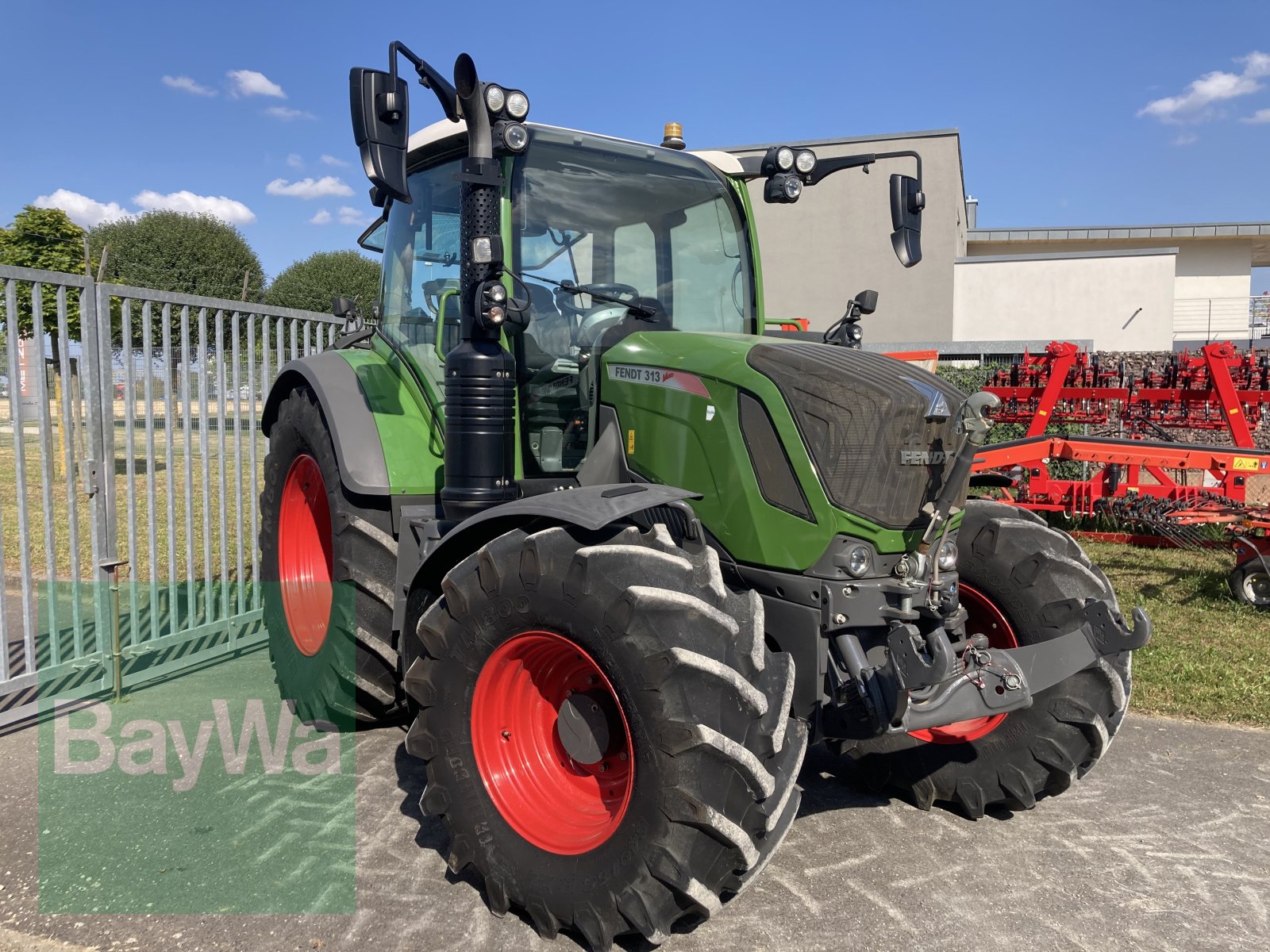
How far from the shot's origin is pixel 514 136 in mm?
3385

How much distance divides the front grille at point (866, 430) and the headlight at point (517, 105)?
1.12 m

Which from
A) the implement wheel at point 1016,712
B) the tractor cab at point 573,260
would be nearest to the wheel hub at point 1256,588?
the implement wheel at point 1016,712

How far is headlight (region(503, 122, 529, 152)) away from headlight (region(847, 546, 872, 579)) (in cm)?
177

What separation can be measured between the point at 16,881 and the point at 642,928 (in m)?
2.04

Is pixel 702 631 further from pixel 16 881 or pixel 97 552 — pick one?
pixel 97 552

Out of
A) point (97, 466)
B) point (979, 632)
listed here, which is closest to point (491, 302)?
point (979, 632)

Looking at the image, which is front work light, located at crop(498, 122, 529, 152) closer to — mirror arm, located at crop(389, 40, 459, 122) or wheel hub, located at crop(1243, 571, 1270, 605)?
mirror arm, located at crop(389, 40, 459, 122)

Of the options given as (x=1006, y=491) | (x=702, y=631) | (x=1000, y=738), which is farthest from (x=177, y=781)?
(x=1006, y=491)

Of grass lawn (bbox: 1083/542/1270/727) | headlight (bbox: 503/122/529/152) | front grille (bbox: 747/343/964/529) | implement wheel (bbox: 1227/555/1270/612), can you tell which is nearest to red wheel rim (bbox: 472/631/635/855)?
front grille (bbox: 747/343/964/529)

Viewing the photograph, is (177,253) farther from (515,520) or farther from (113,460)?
(515,520)

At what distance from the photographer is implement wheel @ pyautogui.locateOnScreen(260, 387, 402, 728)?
155 inches

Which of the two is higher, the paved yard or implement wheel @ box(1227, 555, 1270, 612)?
implement wheel @ box(1227, 555, 1270, 612)

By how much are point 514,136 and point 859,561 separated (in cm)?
184

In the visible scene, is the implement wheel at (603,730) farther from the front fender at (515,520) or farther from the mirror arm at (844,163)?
the mirror arm at (844,163)
